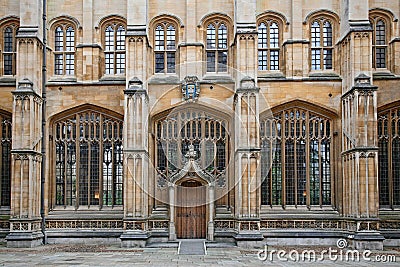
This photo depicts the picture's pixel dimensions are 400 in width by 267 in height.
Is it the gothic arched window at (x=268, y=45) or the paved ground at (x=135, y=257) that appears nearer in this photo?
the paved ground at (x=135, y=257)

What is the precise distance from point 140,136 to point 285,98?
6907 mm

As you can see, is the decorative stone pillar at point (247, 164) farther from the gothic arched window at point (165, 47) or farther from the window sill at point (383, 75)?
the window sill at point (383, 75)

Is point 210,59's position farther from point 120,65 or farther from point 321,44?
point 321,44

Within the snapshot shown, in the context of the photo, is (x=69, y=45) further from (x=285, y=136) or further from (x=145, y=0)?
(x=285, y=136)

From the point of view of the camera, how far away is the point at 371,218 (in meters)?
26.8

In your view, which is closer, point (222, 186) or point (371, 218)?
point (371, 218)

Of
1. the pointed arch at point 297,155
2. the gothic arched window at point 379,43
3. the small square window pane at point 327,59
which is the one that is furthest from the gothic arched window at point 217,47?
the gothic arched window at point 379,43

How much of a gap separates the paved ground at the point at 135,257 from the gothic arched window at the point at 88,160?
317 centimetres

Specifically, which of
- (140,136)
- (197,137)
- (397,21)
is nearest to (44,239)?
(140,136)

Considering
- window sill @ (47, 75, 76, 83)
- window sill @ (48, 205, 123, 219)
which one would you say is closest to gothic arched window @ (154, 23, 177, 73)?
window sill @ (47, 75, 76, 83)

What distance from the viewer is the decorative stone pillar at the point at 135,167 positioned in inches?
1078

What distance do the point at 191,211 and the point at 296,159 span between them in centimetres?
539

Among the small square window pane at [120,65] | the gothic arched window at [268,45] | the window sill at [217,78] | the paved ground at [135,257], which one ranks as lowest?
the paved ground at [135,257]

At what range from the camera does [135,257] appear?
23.5 meters
